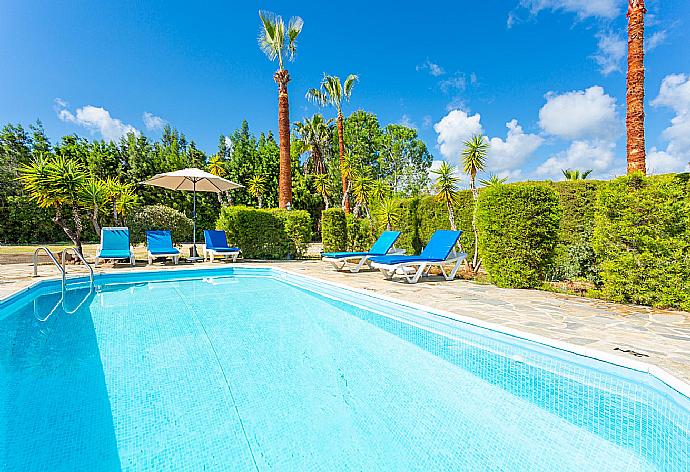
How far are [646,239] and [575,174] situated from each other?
15.1 metres

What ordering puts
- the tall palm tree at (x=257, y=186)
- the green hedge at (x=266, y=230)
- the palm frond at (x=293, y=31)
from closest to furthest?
the green hedge at (x=266, y=230), the palm frond at (x=293, y=31), the tall palm tree at (x=257, y=186)

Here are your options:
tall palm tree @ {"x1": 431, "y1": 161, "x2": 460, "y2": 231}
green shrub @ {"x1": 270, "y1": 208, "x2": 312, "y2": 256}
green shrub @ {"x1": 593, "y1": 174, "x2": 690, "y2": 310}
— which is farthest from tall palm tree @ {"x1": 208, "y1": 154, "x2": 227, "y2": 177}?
green shrub @ {"x1": 593, "y1": 174, "x2": 690, "y2": 310}

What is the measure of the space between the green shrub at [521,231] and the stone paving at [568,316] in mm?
395

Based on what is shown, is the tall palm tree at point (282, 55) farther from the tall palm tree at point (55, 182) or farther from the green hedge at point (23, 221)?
the green hedge at point (23, 221)

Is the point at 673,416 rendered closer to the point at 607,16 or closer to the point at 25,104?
the point at 607,16

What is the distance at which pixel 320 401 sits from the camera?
309cm

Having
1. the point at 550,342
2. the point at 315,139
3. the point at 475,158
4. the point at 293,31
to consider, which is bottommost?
the point at 550,342

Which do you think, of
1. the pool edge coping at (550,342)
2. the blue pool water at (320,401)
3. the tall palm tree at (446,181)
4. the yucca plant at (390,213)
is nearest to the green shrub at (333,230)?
the yucca plant at (390,213)

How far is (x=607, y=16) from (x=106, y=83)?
26136 mm

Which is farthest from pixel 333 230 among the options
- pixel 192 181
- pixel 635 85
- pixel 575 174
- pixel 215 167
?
pixel 215 167

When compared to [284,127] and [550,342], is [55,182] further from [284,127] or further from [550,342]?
[550,342]

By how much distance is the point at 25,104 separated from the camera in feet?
86.3

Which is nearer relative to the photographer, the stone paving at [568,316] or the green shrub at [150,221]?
the stone paving at [568,316]

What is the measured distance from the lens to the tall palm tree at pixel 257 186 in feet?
89.3
